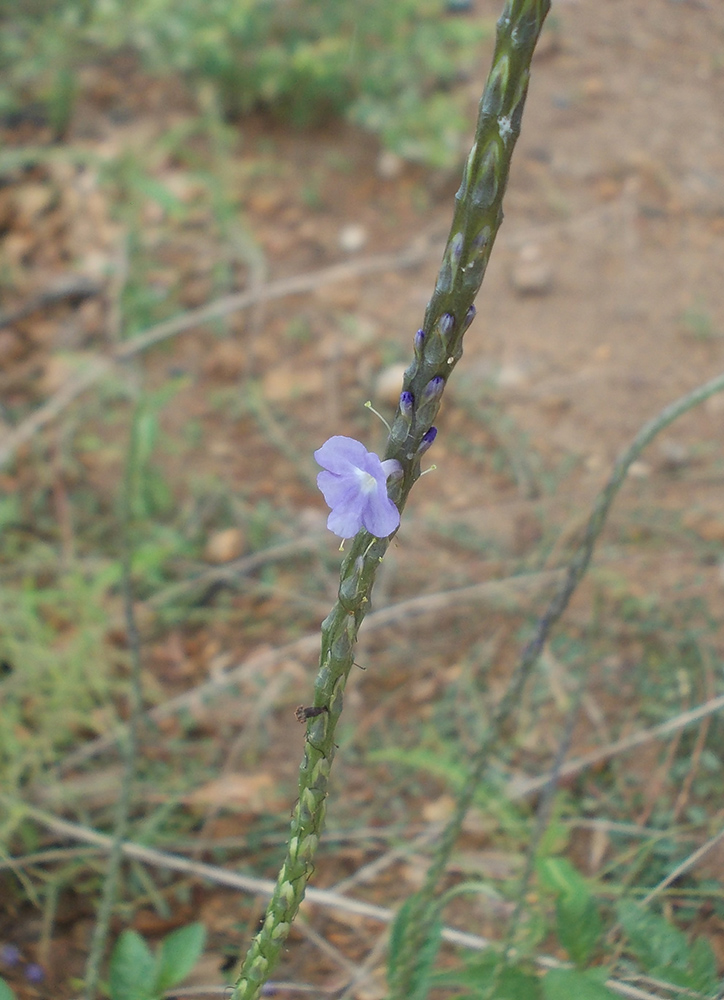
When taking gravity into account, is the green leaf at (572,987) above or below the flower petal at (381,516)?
below

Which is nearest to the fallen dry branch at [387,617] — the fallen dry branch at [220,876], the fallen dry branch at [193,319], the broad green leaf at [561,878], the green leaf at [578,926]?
the fallen dry branch at [220,876]

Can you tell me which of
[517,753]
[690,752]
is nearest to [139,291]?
[517,753]

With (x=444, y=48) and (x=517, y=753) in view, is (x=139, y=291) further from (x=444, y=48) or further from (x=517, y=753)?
(x=517, y=753)

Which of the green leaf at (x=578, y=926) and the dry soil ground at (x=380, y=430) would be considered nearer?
the green leaf at (x=578, y=926)

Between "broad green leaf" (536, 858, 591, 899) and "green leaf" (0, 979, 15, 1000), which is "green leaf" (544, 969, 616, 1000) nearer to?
"broad green leaf" (536, 858, 591, 899)

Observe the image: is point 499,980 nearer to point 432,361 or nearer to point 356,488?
point 356,488

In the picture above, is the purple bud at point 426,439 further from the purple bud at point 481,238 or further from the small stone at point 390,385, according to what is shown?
the small stone at point 390,385

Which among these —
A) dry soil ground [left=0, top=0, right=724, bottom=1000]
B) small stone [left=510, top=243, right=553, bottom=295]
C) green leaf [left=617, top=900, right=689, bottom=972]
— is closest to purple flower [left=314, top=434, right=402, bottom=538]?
green leaf [left=617, top=900, right=689, bottom=972]
